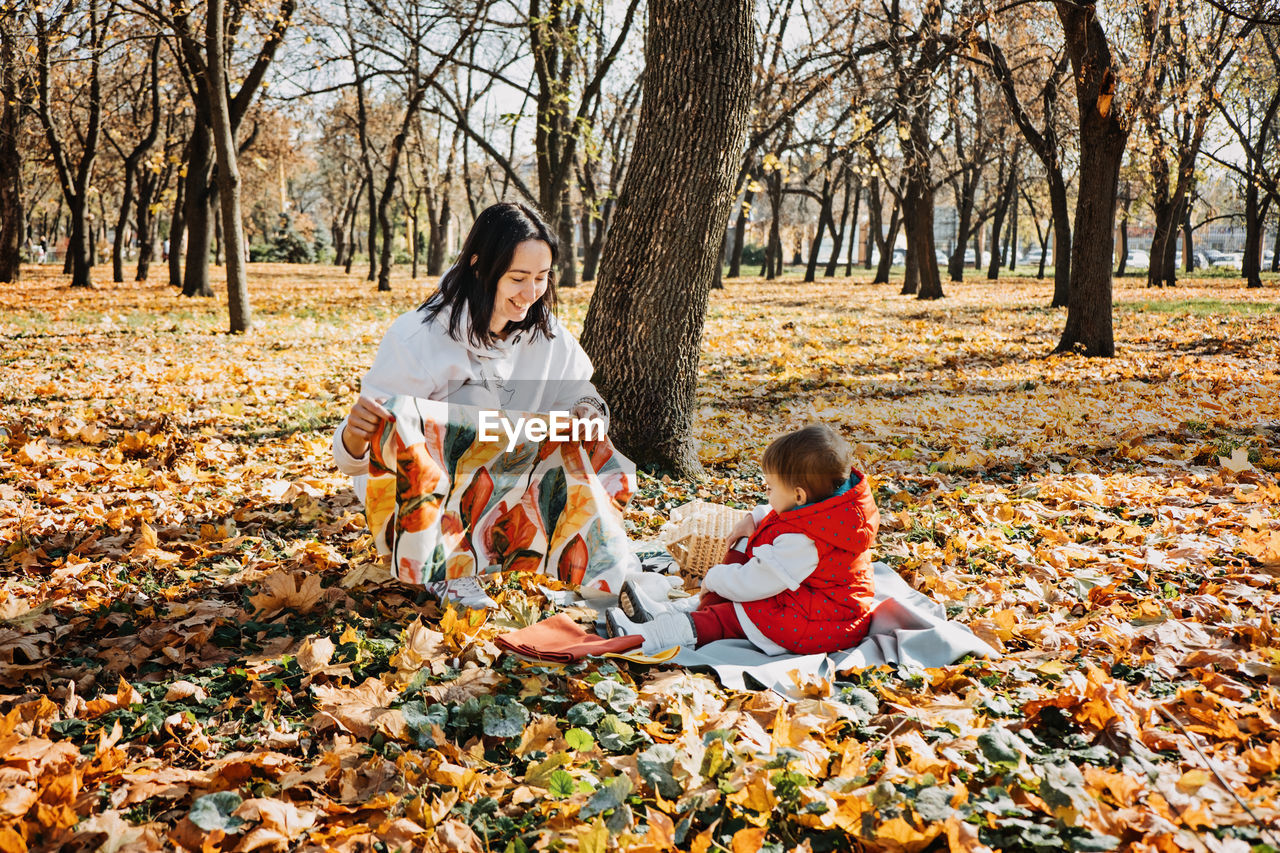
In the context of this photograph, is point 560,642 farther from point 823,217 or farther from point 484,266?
point 823,217

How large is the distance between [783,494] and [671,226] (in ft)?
7.56

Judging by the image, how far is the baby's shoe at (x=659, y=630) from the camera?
3.03 meters

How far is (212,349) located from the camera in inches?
387

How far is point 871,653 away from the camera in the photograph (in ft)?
9.85

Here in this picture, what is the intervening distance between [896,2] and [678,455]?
15.7m

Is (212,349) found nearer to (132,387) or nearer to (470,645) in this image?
(132,387)

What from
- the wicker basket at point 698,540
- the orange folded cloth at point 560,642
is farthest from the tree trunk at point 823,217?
the orange folded cloth at point 560,642

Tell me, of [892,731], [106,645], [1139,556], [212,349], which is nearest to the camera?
[892,731]

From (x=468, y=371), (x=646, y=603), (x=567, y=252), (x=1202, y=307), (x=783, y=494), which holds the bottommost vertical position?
(x=646, y=603)

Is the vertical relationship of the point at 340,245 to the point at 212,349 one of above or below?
above

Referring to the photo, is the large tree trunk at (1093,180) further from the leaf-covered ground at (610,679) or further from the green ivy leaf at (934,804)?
the green ivy leaf at (934,804)

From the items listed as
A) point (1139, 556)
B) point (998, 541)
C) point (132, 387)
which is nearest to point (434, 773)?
point (998, 541)

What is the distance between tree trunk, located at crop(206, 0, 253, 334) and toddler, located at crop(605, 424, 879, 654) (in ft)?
32.3

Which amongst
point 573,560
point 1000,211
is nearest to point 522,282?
point 573,560
